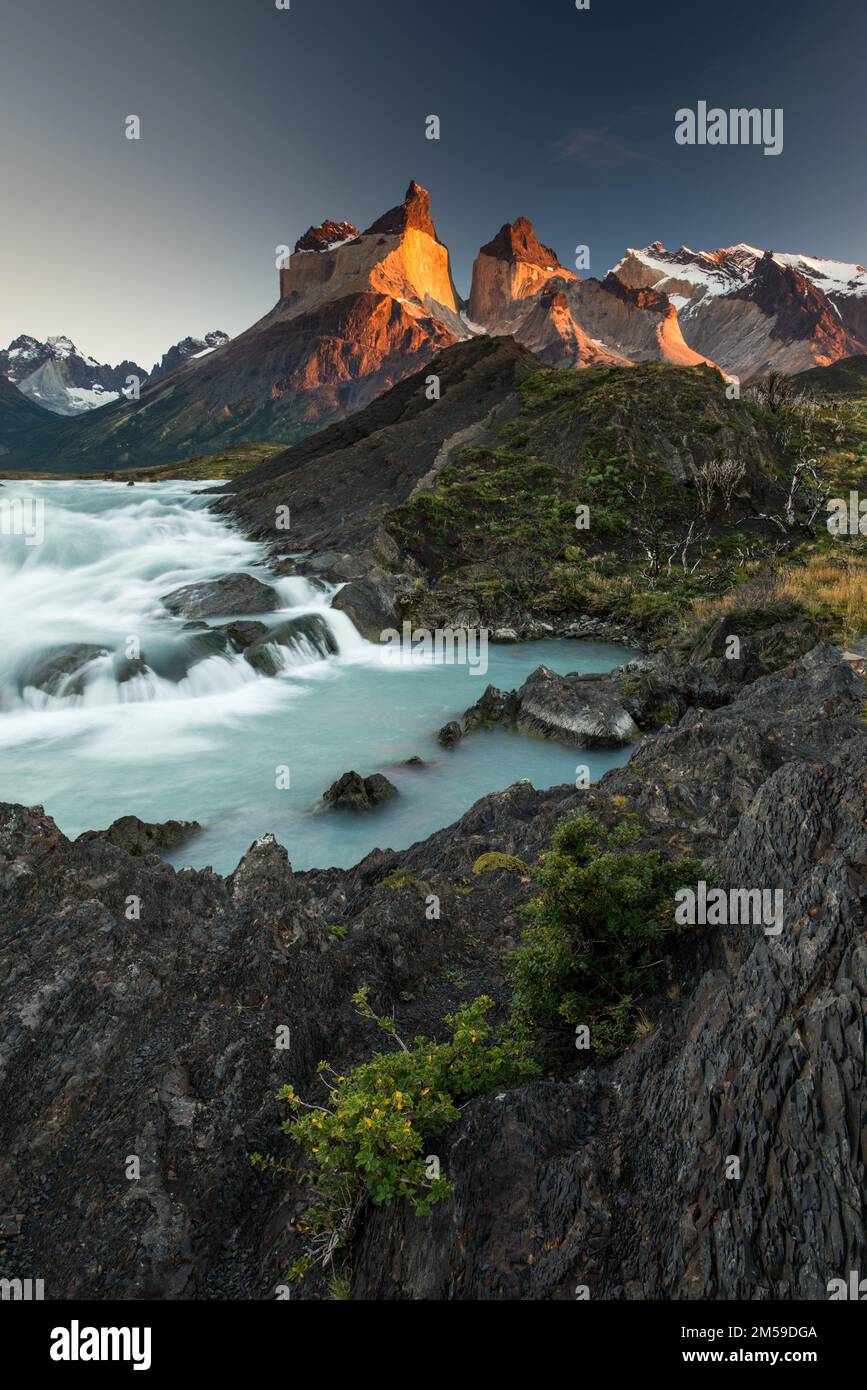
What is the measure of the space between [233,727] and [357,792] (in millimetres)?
7525

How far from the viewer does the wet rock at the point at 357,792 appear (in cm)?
1589

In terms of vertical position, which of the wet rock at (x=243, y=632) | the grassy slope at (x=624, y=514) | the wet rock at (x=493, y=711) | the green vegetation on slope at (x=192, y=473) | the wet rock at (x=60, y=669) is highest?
the green vegetation on slope at (x=192, y=473)

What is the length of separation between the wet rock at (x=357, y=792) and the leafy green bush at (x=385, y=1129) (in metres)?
10.9

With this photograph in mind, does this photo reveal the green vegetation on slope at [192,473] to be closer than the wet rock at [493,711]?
No

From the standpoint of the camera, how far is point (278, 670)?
26438mm

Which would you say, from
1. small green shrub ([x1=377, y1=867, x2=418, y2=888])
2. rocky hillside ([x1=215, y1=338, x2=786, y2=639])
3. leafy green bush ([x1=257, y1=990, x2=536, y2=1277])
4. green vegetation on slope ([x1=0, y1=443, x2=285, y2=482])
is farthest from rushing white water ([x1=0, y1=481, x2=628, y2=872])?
green vegetation on slope ([x1=0, y1=443, x2=285, y2=482])

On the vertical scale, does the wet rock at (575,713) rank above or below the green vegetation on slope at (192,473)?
below

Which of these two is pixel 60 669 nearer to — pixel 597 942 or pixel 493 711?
pixel 493 711

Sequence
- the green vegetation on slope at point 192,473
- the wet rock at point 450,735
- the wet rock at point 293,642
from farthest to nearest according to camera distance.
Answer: the green vegetation on slope at point 192,473
the wet rock at point 293,642
the wet rock at point 450,735

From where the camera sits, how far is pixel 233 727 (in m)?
21.7

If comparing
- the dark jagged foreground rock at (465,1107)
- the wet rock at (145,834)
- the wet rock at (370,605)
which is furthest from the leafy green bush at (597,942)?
the wet rock at (370,605)

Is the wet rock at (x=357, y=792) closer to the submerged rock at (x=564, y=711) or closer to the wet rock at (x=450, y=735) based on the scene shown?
the wet rock at (x=450, y=735)

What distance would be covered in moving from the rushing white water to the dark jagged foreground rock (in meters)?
6.96

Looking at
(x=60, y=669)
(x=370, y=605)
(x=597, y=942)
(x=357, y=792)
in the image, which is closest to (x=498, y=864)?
(x=597, y=942)
